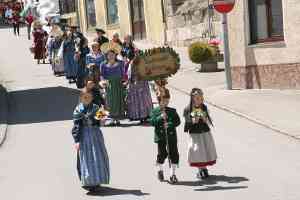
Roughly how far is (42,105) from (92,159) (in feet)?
32.8

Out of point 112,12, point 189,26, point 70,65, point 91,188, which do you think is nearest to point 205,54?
point 70,65

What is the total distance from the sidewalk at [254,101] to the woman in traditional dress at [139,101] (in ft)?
6.46

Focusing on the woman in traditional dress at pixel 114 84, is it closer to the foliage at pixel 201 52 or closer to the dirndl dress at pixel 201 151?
the dirndl dress at pixel 201 151

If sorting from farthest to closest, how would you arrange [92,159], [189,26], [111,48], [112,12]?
1. [112,12]
2. [189,26]
3. [111,48]
4. [92,159]

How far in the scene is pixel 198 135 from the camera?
11734mm

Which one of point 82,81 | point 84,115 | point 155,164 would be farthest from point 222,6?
point 84,115

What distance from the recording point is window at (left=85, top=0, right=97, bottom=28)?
42.1 meters

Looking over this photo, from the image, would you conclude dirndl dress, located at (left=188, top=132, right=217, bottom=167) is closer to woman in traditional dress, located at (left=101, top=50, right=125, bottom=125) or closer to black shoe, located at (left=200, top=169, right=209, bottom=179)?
black shoe, located at (left=200, top=169, right=209, bottom=179)

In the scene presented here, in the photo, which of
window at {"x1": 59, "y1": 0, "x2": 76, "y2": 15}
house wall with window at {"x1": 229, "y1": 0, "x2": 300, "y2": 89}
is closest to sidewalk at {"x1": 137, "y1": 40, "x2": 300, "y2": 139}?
house wall with window at {"x1": 229, "y1": 0, "x2": 300, "y2": 89}

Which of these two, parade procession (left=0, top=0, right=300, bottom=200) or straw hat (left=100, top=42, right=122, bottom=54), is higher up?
straw hat (left=100, top=42, right=122, bottom=54)

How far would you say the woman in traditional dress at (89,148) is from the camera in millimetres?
11359

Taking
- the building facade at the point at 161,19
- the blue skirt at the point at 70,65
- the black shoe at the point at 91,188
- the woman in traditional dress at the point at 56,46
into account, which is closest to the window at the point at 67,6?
the building facade at the point at 161,19

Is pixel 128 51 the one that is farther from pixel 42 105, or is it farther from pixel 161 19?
pixel 161 19

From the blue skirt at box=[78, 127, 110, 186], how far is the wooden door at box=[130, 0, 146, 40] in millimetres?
24121
